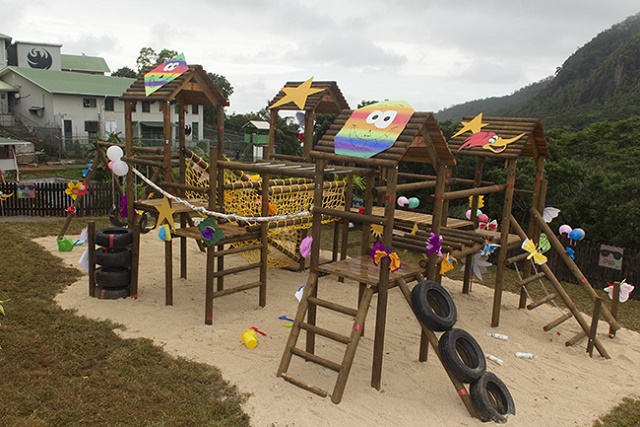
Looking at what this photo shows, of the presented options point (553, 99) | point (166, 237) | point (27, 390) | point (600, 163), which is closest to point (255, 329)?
point (166, 237)

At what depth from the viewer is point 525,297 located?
9.08m

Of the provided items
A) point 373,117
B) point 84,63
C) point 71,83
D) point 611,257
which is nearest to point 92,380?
point 373,117

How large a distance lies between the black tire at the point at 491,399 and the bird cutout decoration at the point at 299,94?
6435 mm

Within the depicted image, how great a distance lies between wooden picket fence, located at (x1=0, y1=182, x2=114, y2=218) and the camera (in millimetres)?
15508

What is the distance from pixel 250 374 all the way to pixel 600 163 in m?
16.0

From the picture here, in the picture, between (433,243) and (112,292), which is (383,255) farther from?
(112,292)

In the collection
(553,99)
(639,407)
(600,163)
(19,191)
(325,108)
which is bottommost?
(639,407)

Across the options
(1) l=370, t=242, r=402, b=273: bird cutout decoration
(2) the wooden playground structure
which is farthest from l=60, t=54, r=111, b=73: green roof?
(1) l=370, t=242, r=402, b=273: bird cutout decoration

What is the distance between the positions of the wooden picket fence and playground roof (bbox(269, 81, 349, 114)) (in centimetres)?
831

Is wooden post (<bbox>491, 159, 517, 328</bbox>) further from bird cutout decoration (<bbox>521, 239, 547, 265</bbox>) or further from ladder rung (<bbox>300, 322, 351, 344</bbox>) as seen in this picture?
ladder rung (<bbox>300, 322, 351, 344</bbox>)

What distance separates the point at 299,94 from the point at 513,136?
4.37 metres

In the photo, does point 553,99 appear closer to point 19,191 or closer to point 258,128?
point 258,128

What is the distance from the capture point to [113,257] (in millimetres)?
8297

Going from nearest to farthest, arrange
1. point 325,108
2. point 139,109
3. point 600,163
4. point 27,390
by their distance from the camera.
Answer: point 27,390
point 325,108
point 600,163
point 139,109
